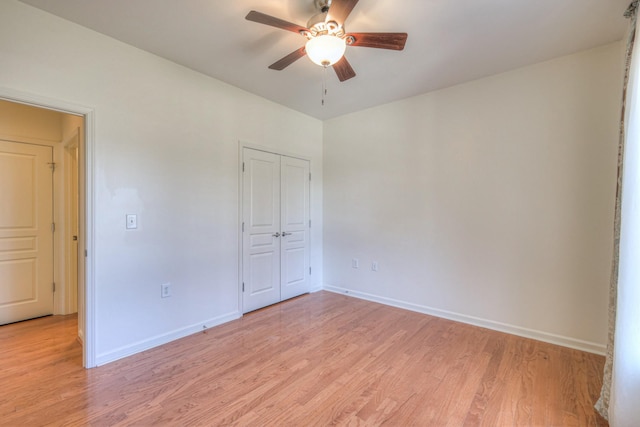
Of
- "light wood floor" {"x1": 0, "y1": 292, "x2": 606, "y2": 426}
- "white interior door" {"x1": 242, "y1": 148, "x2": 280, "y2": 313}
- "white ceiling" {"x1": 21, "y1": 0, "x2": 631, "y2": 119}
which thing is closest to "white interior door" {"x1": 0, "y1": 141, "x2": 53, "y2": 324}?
"light wood floor" {"x1": 0, "y1": 292, "x2": 606, "y2": 426}

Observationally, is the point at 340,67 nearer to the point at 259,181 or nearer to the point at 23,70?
the point at 259,181

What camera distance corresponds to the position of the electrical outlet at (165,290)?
8.71 feet

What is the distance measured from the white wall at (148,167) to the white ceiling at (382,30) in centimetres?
20

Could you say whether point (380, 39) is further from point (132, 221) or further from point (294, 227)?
point (294, 227)

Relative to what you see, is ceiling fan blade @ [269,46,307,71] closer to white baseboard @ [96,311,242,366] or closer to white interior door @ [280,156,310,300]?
white interior door @ [280,156,310,300]

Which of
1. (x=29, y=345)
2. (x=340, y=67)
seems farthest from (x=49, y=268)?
(x=340, y=67)

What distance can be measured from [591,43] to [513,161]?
1.07 metres

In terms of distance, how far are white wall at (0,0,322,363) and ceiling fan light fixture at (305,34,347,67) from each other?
1576 millimetres

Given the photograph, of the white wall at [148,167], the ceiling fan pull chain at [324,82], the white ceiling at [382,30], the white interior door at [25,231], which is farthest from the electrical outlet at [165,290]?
the ceiling fan pull chain at [324,82]

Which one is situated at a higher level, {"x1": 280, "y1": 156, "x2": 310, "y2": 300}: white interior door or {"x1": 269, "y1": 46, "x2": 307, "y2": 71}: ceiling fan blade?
{"x1": 269, "y1": 46, "x2": 307, "y2": 71}: ceiling fan blade

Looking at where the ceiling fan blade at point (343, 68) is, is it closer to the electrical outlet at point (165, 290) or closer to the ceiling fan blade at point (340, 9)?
the ceiling fan blade at point (340, 9)

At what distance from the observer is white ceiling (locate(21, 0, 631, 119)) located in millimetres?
1951

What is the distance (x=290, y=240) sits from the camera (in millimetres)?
3961

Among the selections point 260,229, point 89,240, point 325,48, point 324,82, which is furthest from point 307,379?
point 324,82
